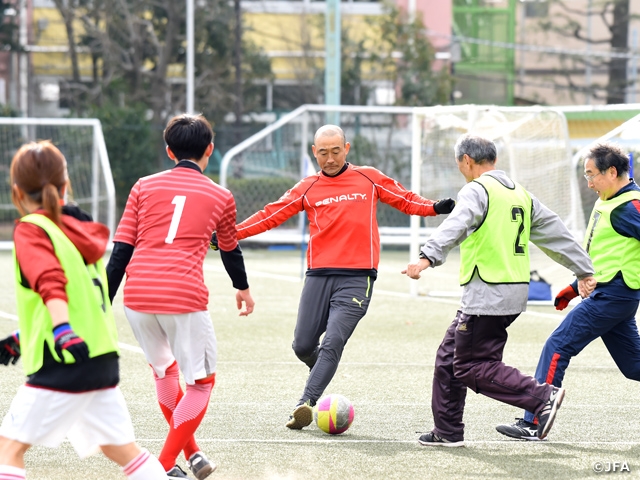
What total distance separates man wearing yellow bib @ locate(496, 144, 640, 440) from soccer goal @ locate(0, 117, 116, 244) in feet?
47.8

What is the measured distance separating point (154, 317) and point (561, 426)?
279 cm

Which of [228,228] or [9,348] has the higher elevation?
[228,228]

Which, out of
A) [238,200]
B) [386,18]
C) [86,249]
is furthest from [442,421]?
[386,18]

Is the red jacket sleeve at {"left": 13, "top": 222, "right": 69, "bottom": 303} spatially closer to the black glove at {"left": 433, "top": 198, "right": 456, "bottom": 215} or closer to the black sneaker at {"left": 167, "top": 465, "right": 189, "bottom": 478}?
the black sneaker at {"left": 167, "top": 465, "right": 189, "bottom": 478}

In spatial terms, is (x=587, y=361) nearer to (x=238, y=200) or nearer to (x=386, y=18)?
(x=238, y=200)

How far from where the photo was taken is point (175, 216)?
4.88 meters

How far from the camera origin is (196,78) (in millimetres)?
29578

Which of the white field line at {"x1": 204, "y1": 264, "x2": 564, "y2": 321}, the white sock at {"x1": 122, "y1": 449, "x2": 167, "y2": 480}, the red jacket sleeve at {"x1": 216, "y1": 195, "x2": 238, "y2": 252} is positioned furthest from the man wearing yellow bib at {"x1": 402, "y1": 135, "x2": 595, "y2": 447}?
the white field line at {"x1": 204, "y1": 264, "x2": 564, "y2": 321}

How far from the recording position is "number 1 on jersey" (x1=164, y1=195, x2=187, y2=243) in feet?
15.9

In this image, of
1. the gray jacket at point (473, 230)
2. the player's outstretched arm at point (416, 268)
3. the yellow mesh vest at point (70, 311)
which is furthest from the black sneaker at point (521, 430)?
the yellow mesh vest at point (70, 311)

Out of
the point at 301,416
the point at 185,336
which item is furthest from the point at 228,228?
the point at 301,416

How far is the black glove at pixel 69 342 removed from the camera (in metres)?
3.72

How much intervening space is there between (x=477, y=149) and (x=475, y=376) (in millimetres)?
1261

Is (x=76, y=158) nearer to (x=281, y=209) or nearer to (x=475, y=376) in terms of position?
(x=281, y=209)
